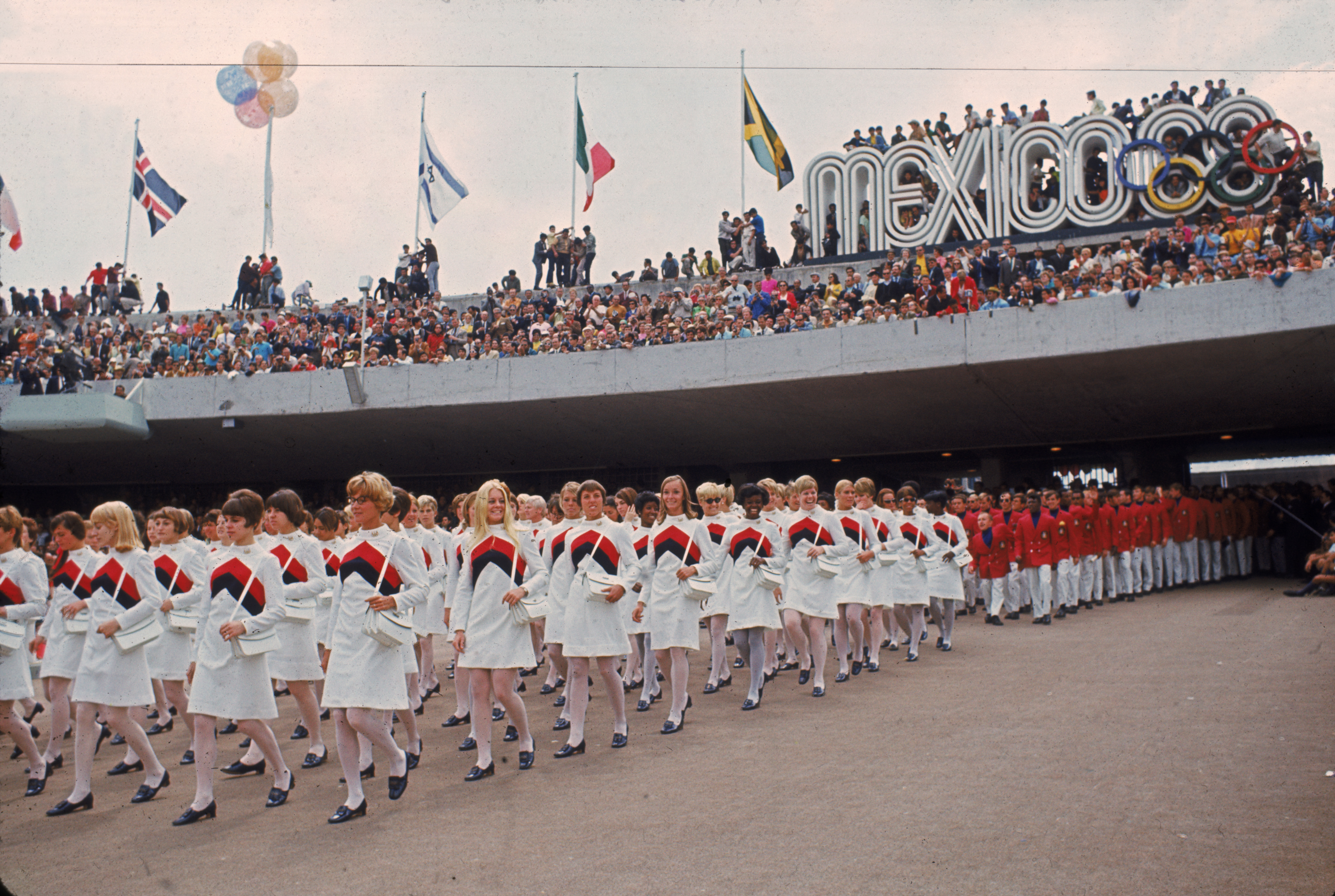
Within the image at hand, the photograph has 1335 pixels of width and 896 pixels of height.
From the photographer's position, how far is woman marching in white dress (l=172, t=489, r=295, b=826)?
19.9 ft

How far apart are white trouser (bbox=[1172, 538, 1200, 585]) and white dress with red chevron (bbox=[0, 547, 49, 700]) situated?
58.9 feet

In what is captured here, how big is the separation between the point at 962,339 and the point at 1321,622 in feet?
25.8

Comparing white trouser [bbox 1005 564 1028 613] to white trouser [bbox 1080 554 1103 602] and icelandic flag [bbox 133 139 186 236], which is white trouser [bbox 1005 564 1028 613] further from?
icelandic flag [bbox 133 139 186 236]

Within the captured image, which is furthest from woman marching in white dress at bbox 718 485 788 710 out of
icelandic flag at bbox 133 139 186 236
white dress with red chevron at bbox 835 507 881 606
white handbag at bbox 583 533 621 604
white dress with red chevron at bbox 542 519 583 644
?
icelandic flag at bbox 133 139 186 236

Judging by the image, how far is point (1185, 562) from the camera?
64.4ft

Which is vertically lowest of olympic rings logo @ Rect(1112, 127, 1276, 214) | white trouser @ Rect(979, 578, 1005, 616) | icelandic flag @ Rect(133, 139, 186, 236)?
white trouser @ Rect(979, 578, 1005, 616)

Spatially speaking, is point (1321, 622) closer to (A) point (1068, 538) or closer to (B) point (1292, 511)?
(A) point (1068, 538)

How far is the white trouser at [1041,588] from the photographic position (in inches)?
589

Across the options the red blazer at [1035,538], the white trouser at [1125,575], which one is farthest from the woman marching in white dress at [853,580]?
the white trouser at [1125,575]

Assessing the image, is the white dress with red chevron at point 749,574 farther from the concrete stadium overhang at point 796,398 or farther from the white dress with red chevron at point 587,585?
the concrete stadium overhang at point 796,398

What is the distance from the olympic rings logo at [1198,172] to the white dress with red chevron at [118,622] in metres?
20.6

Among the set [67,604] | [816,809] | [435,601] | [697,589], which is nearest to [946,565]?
[697,589]

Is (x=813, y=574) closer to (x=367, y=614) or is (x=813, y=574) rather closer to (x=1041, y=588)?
(x=367, y=614)

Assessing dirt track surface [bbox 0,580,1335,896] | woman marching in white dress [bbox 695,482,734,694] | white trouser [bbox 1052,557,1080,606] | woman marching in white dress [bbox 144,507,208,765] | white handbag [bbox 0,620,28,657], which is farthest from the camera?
white trouser [bbox 1052,557,1080,606]
